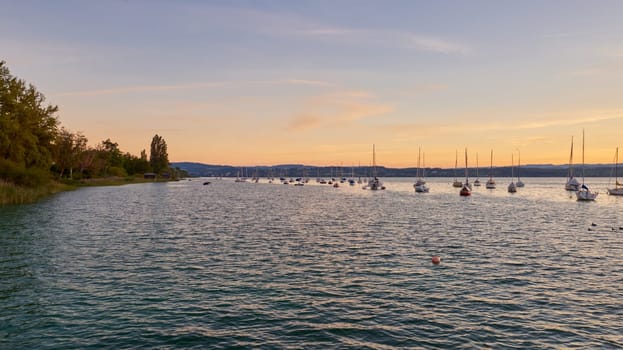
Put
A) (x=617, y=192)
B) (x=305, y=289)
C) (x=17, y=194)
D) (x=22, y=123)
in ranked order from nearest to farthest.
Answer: (x=305, y=289) → (x=17, y=194) → (x=22, y=123) → (x=617, y=192)

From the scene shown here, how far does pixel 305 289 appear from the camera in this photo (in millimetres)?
25609

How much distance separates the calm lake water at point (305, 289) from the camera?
18.3m

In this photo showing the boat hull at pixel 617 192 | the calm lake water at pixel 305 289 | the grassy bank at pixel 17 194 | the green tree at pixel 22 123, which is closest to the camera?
the calm lake water at pixel 305 289

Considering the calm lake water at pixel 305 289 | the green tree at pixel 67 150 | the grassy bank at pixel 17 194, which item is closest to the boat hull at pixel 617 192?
the calm lake water at pixel 305 289

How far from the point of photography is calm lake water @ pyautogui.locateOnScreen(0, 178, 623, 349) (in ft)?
60.0

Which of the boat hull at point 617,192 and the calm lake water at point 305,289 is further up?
the boat hull at point 617,192

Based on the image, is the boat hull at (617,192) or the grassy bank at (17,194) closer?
the grassy bank at (17,194)

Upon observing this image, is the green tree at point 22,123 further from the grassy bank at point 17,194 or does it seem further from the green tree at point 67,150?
the green tree at point 67,150

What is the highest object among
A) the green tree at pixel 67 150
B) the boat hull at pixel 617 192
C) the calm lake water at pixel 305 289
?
the green tree at pixel 67 150

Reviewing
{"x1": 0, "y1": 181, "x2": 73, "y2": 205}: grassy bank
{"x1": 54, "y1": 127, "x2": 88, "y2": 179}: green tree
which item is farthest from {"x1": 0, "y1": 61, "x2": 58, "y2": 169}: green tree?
{"x1": 54, "y1": 127, "x2": 88, "y2": 179}: green tree

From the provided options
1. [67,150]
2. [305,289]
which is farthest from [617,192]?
[67,150]

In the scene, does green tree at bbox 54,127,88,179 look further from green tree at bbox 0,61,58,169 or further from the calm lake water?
the calm lake water

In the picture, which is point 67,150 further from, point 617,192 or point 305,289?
point 617,192

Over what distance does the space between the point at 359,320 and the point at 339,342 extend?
291cm
